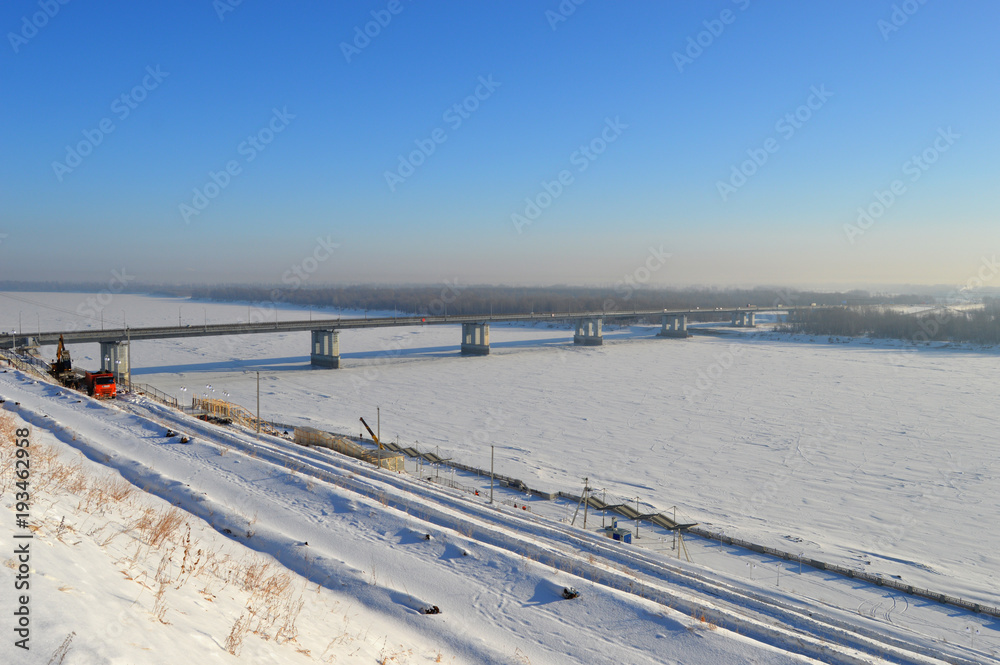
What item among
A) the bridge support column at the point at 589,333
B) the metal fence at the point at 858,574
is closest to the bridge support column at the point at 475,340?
the bridge support column at the point at 589,333

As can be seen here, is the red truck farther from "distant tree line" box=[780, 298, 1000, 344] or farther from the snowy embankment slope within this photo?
"distant tree line" box=[780, 298, 1000, 344]

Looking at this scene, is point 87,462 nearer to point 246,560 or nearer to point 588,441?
point 246,560

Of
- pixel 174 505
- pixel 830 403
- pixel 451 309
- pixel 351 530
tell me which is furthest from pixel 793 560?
pixel 451 309

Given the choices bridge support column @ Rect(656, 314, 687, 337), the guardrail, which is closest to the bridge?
the guardrail

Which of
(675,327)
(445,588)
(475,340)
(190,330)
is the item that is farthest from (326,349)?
(675,327)

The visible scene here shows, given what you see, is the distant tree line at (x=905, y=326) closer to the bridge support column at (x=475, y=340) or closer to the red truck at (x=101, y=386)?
the bridge support column at (x=475, y=340)

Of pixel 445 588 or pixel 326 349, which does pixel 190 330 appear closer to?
pixel 326 349

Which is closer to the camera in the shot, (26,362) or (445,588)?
(445,588)
